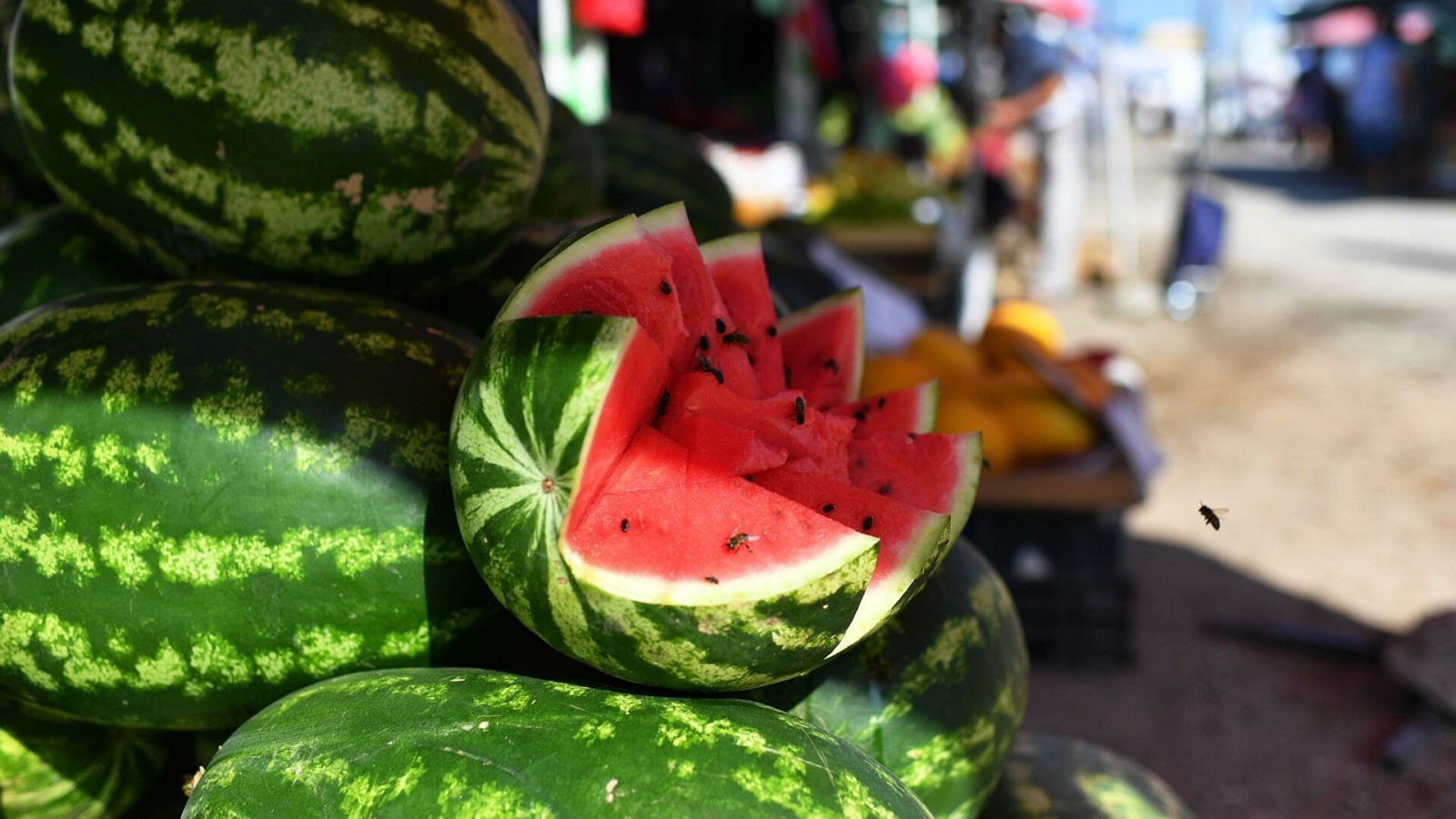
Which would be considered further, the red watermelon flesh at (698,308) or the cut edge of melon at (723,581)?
the red watermelon flesh at (698,308)

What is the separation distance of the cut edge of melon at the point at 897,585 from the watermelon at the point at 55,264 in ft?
3.68

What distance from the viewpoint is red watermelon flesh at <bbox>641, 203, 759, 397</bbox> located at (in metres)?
1.06

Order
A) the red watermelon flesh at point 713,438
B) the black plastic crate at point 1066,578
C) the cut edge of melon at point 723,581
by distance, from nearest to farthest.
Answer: the cut edge of melon at point 723,581, the red watermelon flesh at point 713,438, the black plastic crate at point 1066,578

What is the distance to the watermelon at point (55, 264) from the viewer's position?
144 cm

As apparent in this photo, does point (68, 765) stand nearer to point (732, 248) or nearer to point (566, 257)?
point (566, 257)

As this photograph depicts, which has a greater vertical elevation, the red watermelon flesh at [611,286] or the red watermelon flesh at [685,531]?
the red watermelon flesh at [611,286]

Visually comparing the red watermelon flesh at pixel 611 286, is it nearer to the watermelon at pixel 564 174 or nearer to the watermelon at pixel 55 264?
the watermelon at pixel 55 264

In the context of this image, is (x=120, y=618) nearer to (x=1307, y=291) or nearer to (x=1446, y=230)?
(x=1307, y=291)

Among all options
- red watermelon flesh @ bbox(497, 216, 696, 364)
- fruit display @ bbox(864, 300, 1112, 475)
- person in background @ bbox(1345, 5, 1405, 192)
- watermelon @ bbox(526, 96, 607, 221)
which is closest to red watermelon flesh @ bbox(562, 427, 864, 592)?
red watermelon flesh @ bbox(497, 216, 696, 364)

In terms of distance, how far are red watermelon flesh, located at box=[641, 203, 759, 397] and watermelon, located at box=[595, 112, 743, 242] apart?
1440mm

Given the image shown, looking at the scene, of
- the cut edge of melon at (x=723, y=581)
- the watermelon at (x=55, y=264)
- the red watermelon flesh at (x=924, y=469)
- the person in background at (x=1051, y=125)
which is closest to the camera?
the cut edge of melon at (x=723, y=581)

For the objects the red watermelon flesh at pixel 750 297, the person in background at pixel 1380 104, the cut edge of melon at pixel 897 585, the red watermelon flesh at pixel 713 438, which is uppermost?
the red watermelon flesh at pixel 750 297

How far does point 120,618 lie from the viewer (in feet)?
3.53

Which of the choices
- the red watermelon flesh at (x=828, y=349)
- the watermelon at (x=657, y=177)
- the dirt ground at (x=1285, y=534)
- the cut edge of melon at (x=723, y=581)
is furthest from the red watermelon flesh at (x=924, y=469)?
the dirt ground at (x=1285, y=534)
